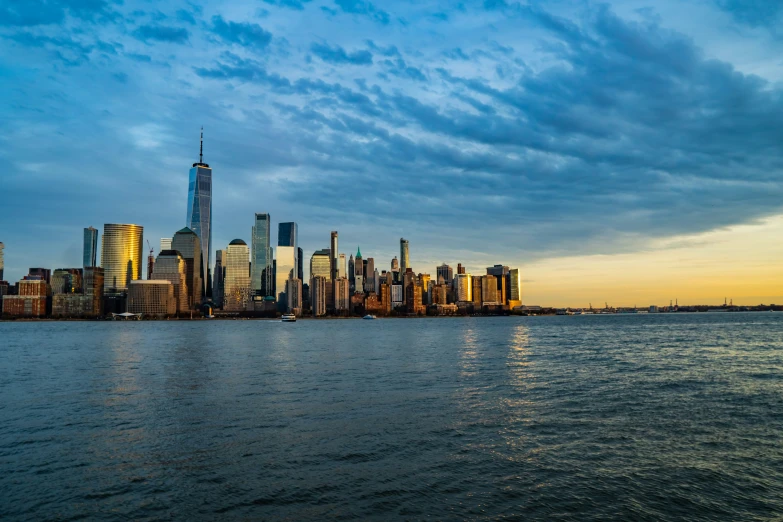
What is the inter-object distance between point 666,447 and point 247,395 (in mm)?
34339

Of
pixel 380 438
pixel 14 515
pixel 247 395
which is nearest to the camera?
pixel 14 515

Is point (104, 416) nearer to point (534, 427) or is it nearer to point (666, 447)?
point (534, 427)

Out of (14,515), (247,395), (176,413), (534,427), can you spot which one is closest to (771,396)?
(534,427)

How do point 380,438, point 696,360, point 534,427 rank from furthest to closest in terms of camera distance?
1. point 696,360
2. point 534,427
3. point 380,438

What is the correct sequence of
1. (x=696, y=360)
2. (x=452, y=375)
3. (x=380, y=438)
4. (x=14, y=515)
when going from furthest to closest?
(x=696, y=360)
(x=452, y=375)
(x=380, y=438)
(x=14, y=515)

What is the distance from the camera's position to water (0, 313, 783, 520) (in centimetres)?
2181

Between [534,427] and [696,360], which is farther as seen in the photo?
[696,360]

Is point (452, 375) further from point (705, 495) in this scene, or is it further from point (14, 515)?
point (14, 515)

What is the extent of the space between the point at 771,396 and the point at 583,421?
836 inches

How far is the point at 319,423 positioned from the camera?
35.8m

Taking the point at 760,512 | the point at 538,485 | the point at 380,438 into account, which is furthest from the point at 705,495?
the point at 380,438

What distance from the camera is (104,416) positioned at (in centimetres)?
3884

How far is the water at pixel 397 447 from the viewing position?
21.8m

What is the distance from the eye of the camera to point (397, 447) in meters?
29.9
